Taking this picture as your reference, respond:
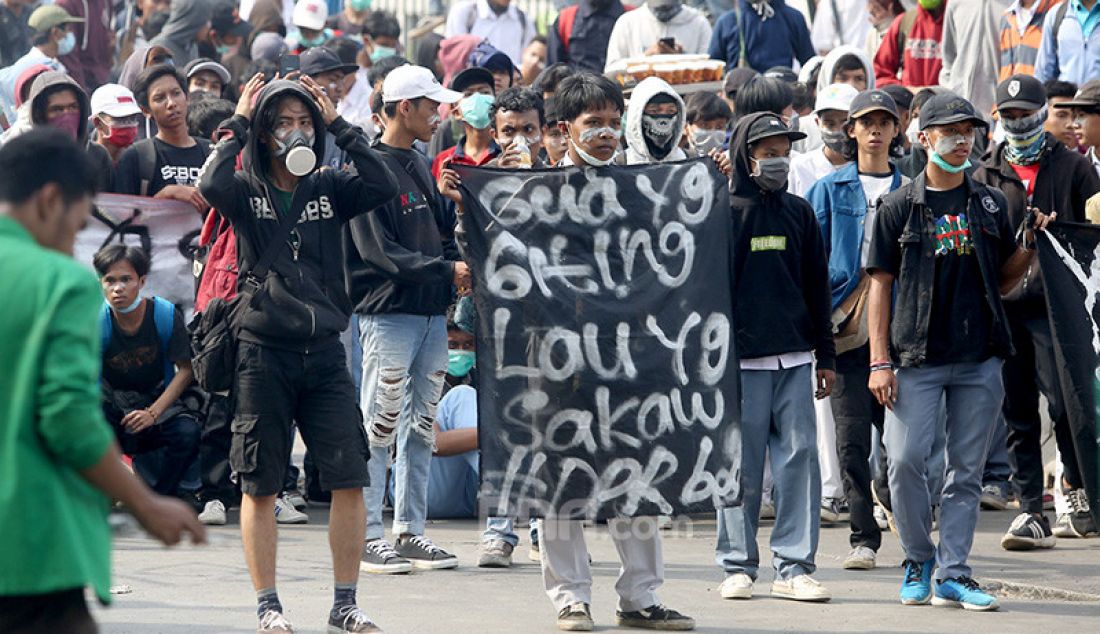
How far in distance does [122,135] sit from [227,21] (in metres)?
Result: 4.68

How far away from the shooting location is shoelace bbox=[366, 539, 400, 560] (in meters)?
8.27

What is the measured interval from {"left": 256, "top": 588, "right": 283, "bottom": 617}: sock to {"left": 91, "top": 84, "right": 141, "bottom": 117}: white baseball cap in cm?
464

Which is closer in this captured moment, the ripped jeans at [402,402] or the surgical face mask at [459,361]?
the ripped jeans at [402,402]

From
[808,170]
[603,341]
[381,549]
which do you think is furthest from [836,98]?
[381,549]

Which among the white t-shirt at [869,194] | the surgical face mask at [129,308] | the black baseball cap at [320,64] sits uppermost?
the black baseball cap at [320,64]

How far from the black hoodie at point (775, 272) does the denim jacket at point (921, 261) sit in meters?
0.33

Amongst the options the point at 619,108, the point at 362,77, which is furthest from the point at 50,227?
the point at 362,77

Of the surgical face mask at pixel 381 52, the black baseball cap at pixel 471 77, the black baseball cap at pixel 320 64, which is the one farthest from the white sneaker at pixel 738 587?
the surgical face mask at pixel 381 52

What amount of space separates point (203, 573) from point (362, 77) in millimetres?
7081

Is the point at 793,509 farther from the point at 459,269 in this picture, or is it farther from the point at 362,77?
the point at 362,77

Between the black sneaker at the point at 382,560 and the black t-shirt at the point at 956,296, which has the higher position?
the black t-shirt at the point at 956,296

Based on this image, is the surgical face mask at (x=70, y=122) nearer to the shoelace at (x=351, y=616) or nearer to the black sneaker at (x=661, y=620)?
the shoelace at (x=351, y=616)

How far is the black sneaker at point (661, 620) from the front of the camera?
22.8ft

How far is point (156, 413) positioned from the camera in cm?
971
